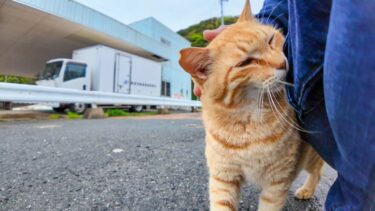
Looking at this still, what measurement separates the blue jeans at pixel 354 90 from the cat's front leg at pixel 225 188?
503 millimetres

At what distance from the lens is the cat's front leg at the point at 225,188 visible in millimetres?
1107

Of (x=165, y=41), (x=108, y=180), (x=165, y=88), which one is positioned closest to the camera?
(x=108, y=180)

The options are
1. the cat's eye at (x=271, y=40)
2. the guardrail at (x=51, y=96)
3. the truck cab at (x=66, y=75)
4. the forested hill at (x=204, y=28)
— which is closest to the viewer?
the cat's eye at (x=271, y=40)

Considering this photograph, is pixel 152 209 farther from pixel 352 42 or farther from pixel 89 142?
pixel 89 142

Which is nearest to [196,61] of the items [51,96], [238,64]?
[238,64]

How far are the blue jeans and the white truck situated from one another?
8.98 meters

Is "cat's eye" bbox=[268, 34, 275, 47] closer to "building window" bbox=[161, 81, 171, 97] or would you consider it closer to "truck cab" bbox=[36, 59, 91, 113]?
"truck cab" bbox=[36, 59, 91, 113]

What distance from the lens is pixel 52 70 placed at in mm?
9742

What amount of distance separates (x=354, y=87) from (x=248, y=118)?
1.91ft

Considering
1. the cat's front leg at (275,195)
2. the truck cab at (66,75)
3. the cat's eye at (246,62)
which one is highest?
the truck cab at (66,75)

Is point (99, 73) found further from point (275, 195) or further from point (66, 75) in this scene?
point (275, 195)

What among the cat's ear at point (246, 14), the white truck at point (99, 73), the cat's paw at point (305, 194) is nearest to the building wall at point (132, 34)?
the white truck at point (99, 73)

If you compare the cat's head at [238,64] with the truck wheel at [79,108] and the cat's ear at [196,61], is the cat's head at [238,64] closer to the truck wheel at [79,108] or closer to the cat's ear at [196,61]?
the cat's ear at [196,61]

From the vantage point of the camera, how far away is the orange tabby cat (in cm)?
104
